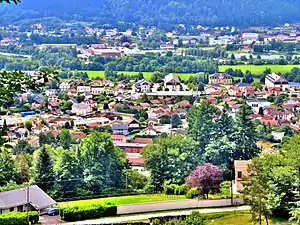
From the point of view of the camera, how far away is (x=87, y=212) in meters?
8.85

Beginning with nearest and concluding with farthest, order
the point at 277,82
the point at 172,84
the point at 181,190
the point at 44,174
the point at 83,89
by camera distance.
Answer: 1. the point at 181,190
2. the point at 44,174
3. the point at 83,89
4. the point at 172,84
5. the point at 277,82

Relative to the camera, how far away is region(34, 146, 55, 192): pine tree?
35.1ft

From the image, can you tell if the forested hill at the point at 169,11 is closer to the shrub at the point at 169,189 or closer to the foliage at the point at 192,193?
the shrub at the point at 169,189

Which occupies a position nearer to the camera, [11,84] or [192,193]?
[11,84]

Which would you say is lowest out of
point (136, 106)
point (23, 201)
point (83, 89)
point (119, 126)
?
point (23, 201)

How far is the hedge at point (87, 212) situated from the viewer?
882 centimetres

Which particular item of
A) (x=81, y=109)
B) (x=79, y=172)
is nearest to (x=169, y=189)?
(x=79, y=172)

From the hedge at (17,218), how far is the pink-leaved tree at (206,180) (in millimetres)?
2516

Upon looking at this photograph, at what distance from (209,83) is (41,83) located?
31.0m

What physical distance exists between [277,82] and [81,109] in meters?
10.6

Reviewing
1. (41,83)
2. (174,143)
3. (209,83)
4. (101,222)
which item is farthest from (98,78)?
(41,83)

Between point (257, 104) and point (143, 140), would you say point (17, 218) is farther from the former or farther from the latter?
point (257, 104)

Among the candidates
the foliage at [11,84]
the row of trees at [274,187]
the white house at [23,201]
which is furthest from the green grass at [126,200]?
the foliage at [11,84]

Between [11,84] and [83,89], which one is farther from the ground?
[83,89]
